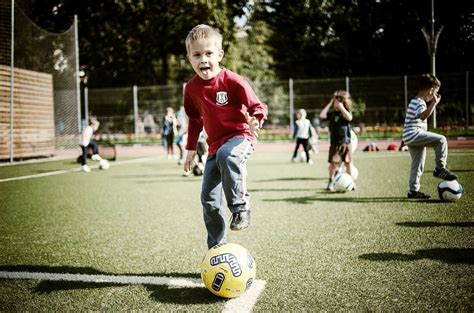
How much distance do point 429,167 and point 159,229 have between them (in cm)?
861

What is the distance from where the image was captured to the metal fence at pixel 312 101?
2158 cm

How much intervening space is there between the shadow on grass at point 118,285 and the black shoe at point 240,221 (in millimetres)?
556

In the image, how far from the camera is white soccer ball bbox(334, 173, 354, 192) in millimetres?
7777

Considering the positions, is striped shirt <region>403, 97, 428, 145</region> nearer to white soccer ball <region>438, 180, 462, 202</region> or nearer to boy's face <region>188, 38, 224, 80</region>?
white soccer ball <region>438, 180, 462, 202</region>

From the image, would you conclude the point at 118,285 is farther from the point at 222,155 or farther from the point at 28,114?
the point at 28,114

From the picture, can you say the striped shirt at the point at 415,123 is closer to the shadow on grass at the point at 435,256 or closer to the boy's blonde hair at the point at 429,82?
the boy's blonde hair at the point at 429,82

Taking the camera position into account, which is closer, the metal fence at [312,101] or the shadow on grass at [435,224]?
the shadow on grass at [435,224]

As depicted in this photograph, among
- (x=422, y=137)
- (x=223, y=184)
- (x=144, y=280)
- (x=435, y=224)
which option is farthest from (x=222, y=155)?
(x=422, y=137)

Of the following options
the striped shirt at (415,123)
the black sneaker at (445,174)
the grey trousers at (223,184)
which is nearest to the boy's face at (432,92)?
the striped shirt at (415,123)

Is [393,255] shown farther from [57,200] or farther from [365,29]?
Result: [365,29]

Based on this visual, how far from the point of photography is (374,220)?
17.8 ft

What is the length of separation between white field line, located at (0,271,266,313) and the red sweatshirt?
3.78 ft

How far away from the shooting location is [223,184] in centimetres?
349

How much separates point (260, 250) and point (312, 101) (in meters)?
20.9
